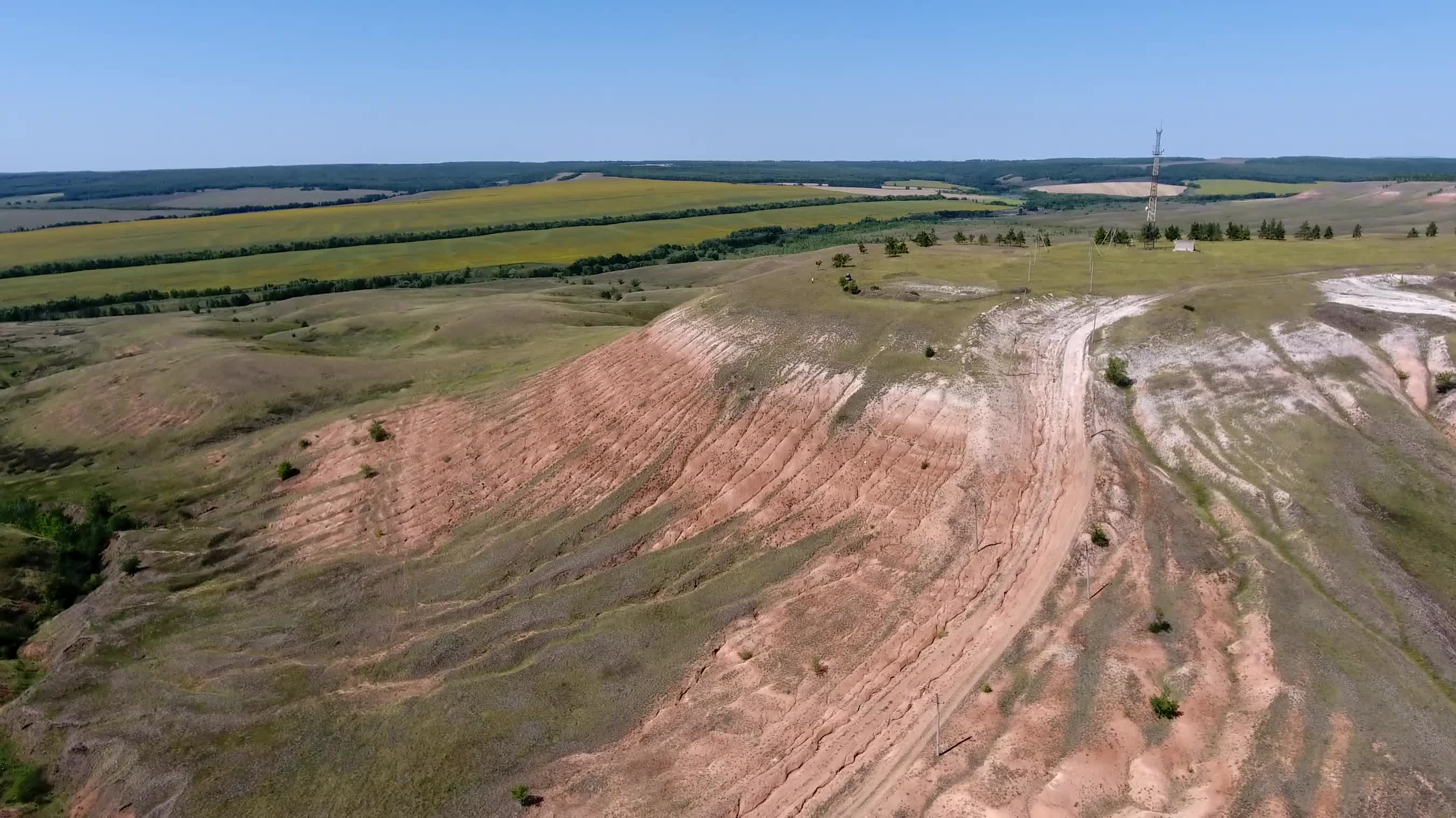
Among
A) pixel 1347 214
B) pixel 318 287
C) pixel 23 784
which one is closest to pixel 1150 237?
pixel 23 784

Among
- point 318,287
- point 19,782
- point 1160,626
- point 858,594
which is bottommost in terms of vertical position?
point 19,782

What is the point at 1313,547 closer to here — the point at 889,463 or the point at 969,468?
the point at 969,468

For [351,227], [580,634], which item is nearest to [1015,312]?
[580,634]

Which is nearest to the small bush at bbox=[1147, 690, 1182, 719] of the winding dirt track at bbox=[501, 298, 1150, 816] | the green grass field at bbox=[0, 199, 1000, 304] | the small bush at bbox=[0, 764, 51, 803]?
the winding dirt track at bbox=[501, 298, 1150, 816]

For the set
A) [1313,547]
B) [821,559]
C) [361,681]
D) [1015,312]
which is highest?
[1015,312]

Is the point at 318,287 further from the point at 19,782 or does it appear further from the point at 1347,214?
the point at 1347,214
